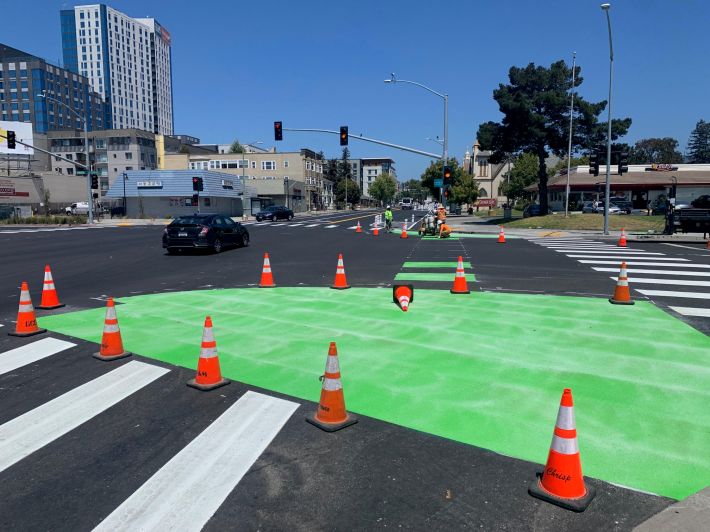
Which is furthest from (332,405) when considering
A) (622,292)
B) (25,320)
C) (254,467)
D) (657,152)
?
(657,152)

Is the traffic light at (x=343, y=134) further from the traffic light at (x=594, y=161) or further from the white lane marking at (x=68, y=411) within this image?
the white lane marking at (x=68, y=411)

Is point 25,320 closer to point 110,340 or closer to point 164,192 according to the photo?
point 110,340

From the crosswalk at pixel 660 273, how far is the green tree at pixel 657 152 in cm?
11031

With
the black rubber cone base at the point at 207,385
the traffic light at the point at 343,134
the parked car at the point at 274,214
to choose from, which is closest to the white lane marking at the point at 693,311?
the black rubber cone base at the point at 207,385

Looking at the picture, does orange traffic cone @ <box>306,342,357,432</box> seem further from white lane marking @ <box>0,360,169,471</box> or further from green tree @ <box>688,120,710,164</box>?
green tree @ <box>688,120,710,164</box>

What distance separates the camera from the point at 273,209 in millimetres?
57156

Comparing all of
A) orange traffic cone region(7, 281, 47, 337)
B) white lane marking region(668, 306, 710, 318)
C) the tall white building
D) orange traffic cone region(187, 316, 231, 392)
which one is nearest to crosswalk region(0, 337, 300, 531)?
orange traffic cone region(187, 316, 231, 392)

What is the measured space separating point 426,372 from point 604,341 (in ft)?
9.97

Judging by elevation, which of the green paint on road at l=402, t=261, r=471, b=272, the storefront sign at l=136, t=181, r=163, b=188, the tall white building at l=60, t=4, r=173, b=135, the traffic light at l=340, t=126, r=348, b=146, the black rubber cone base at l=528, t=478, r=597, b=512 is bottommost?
the black rubber cone base at l=528, t=478, r=597, b=512

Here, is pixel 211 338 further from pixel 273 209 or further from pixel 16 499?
pixel 273 209

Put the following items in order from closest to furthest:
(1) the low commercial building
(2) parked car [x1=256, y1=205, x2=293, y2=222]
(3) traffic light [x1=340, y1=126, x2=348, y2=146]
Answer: (3) traffic light [x1=340, y1=126, x2=348, y2=146] → (2) parked car [x1=256, y1=205, x2=293, y2=222] → (1) the low commercial building

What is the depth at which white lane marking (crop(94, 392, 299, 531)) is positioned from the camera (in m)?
3.29

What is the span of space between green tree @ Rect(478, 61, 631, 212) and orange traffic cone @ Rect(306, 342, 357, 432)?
40.9 m

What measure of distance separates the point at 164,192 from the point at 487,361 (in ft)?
197
